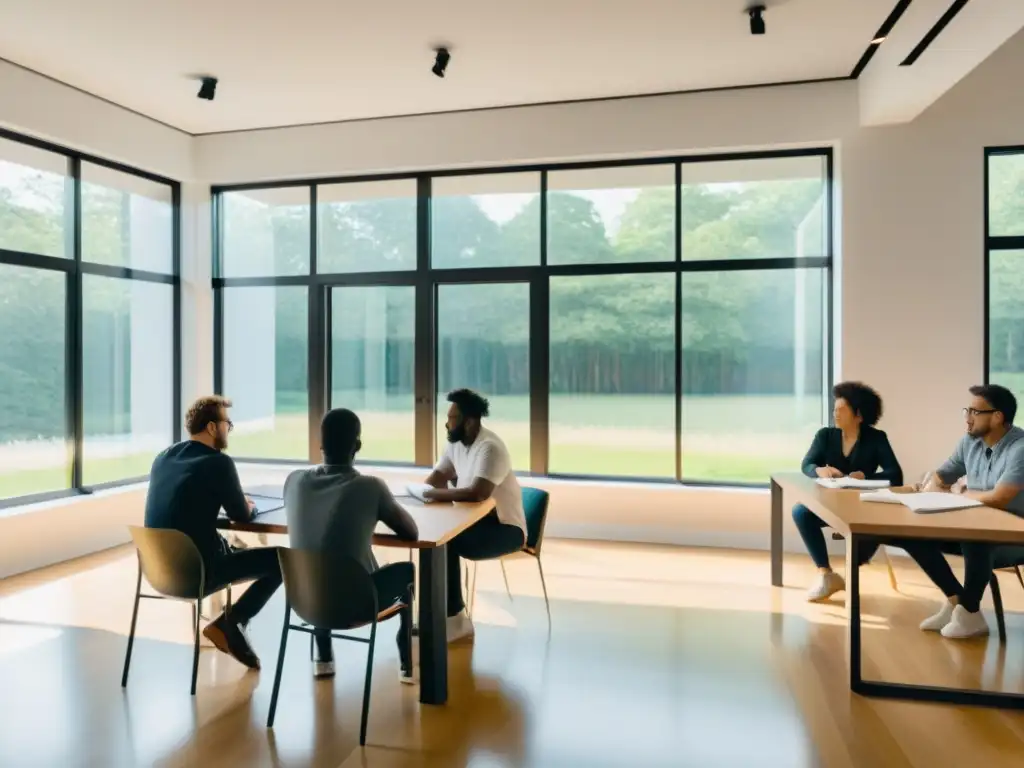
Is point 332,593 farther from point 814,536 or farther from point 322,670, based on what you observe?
point 814,536

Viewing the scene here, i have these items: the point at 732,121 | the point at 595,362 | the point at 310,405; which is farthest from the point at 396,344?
the point at 732,121

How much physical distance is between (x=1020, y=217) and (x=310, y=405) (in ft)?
19.2

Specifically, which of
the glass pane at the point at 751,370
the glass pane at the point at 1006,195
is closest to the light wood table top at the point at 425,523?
the glass pane at the point at 751,370

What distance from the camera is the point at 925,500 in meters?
3.39

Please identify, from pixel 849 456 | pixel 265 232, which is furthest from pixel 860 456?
pixel 265 232

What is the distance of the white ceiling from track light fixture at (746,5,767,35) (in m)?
0.06

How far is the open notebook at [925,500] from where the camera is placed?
325 cm

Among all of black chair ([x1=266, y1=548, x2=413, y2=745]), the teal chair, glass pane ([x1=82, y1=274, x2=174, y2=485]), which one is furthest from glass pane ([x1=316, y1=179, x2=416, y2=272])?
black chair ([x1=266, y1=548, x2=413, y2=745])

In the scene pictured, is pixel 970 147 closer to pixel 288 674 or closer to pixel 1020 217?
pixel 1020 217

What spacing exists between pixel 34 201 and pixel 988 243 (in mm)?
6930

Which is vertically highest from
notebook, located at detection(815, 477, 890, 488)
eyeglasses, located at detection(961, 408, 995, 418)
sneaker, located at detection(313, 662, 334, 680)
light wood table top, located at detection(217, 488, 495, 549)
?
eyeglasses, located at detection(961, 408, 995, 418)

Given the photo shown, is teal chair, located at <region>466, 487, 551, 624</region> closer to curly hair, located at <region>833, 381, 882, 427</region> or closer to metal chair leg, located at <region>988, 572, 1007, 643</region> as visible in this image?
curly hair, located at <region>833, 381, 882, 427</region>

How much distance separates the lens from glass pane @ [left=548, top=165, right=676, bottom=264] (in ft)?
19.0

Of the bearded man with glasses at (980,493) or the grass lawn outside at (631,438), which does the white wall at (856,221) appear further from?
the bearded man with glasses at (980,493)
